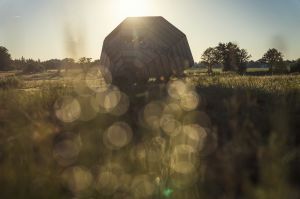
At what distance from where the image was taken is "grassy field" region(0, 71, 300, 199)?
3154 millimetres

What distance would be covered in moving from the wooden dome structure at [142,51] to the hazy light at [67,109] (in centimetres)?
301

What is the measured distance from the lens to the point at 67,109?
6027 millimetres

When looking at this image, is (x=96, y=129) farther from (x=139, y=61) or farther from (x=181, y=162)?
(x=139, y=61)

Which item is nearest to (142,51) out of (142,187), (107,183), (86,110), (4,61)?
(86,110)

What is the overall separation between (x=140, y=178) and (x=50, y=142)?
1.58 meters

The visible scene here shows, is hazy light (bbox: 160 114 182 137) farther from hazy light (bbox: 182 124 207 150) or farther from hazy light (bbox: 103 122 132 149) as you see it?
hazy light (bbox: 103 122 132 149)

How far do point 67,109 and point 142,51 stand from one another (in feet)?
13.9

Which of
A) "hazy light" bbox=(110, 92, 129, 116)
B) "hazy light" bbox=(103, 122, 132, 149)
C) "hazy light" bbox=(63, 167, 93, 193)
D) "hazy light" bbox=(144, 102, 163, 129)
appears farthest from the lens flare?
"hazy light" bbox=(110, 92, 129, 116)

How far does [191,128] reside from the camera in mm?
4793

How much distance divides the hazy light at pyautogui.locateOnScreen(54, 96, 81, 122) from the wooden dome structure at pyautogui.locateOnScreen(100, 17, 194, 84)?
301 cm

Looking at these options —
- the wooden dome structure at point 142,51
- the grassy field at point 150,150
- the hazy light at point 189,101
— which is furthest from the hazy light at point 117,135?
the wooden dome structure at point 142,51

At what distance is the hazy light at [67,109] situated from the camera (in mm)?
5605

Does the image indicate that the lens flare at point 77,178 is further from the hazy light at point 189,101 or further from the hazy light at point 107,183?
the hazy light at point 189,101

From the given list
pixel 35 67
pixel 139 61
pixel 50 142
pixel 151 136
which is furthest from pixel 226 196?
pixel 35 67
